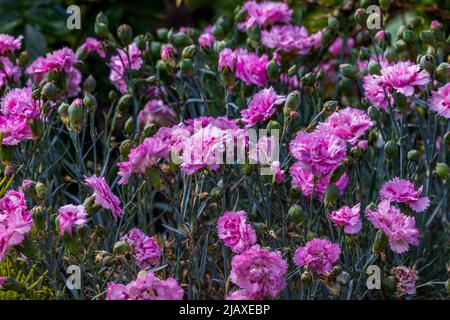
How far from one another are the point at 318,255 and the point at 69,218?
0.33 m

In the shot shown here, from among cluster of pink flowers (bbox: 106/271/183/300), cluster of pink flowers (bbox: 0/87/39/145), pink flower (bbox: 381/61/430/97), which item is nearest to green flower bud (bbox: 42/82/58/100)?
cluster of pink flowers (bbox: 0/87/39/145)

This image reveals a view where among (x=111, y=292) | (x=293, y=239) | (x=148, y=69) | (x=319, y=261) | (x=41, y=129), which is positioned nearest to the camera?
(x=111, y=292)

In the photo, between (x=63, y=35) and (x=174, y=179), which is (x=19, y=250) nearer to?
(x=174, y=179)

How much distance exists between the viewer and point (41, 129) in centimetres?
115

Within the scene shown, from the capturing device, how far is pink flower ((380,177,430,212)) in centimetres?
108

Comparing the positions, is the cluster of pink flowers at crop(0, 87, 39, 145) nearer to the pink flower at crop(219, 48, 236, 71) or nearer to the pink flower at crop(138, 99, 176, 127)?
the pink flower at crop(219, 48, 236, 71)

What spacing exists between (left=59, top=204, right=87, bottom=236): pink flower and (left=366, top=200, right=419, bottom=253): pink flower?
1.25 feet

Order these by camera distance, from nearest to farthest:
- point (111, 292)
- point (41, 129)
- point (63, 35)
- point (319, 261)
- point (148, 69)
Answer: point (111, 292) → point (319, 261) → point (41, 129) → point (148, 69) → point (63, 35)

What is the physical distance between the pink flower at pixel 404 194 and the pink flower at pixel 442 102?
0.14 m

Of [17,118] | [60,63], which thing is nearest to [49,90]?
[17,118]

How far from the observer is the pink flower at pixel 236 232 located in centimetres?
103

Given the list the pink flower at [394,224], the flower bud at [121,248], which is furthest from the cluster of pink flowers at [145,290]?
the pink flower at [394,224]

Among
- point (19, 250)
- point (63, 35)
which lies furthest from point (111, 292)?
point (63, 35)
